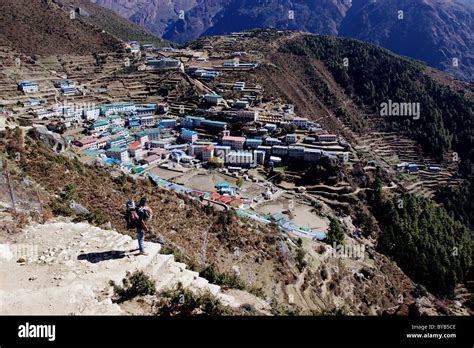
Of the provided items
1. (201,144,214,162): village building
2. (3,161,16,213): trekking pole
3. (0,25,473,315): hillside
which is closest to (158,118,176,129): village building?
(0,25,473,315): hillside

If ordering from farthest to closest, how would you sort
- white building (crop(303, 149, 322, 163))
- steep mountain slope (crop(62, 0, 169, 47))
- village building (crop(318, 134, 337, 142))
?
steep mountain slope (crop(62, 0, 169, 47))
village building (crop(318, 134, 337, 142))
white building (crop(303, 149, 322, 163))

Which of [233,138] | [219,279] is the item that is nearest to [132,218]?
[219,279]

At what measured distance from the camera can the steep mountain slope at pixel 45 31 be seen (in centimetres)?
7075

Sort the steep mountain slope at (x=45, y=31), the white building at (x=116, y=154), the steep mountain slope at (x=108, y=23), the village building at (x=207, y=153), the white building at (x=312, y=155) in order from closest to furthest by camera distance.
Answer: the white building at (x=116, y=154) < the white building at (x=312, y=155) < the village building at (x=207, y=153) < the steep mountain slope at (x=45, y=31) < the steep mountain slope at (x=108, y=23)

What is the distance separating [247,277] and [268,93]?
2010 inches

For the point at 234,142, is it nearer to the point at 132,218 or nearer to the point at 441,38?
the point at 132,218

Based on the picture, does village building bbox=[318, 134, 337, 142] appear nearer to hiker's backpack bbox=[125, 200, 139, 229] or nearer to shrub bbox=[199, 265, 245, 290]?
shrub bbox=[199, 265, 245, 290]

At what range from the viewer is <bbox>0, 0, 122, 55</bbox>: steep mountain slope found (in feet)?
232

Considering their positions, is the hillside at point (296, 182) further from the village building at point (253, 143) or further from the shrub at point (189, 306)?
the village building at point (253, 143)

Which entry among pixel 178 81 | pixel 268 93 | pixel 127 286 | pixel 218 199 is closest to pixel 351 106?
pixel 268 93

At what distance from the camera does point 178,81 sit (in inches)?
2653

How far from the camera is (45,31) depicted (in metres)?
75.6

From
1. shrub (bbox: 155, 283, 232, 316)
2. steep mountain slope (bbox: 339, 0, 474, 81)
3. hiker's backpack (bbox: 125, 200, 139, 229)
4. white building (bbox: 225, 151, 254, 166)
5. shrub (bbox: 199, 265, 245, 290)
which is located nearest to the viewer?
shrub (bbox: 155, 283, 232, 316)

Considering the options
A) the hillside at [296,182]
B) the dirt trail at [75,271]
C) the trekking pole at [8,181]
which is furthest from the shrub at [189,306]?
the trekking pole at [8,181]
